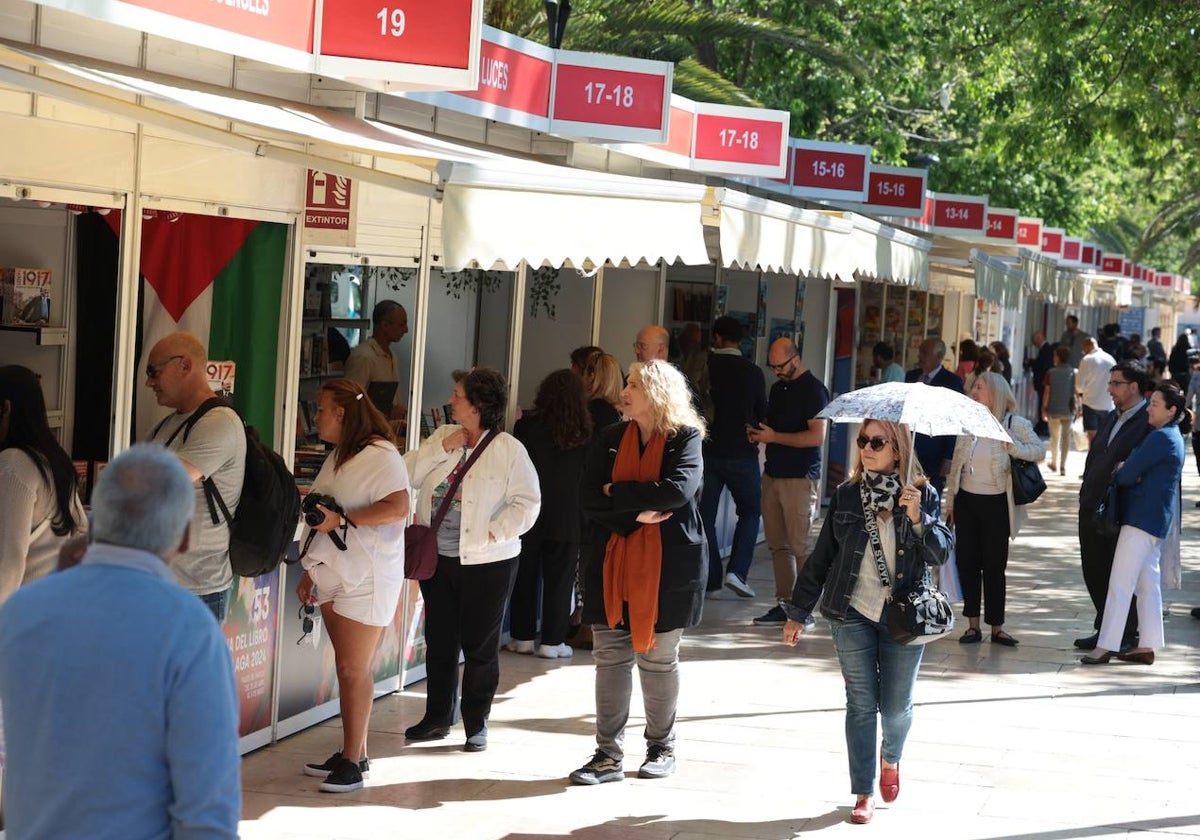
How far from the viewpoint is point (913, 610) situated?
623 cm

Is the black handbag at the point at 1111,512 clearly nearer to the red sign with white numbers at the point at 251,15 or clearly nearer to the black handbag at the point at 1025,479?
the black handbag at the point at 1025,479

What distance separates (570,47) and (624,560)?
1173 centimetres

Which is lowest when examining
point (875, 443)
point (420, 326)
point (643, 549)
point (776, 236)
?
point (643, 549)

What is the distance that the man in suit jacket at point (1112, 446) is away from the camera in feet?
32.5

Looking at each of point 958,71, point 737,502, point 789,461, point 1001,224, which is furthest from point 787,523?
point 958,71

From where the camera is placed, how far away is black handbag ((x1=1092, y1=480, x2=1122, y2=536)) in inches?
390

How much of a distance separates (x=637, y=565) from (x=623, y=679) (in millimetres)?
536

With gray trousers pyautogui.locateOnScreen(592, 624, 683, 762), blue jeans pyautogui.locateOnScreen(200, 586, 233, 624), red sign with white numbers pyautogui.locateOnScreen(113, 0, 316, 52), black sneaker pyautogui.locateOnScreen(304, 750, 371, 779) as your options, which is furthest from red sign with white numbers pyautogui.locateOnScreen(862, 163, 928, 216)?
blue jeans pyautogui.locateOnScreen(200, 586, 233, 624)

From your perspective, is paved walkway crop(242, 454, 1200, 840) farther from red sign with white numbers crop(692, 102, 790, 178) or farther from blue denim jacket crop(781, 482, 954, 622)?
red sign with white numbers crop(692, 102, 790, 178)

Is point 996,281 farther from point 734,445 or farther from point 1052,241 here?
point 1052,241

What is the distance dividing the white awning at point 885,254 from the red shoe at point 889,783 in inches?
188

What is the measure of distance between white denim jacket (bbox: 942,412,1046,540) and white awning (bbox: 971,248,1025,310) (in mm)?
4297

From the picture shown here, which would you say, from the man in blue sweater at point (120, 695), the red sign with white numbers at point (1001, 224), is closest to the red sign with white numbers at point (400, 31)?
the man in blue sweater at point (120, 695)

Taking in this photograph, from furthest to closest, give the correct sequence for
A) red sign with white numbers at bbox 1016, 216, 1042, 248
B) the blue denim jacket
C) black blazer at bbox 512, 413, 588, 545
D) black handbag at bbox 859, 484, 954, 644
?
red sign with white numbers at bbox 1016, 216, 1042, 248 < black blazer at bbox 512, 413, 588, 545 < the blue denim jacket < black handbag at bbox 859, 484, 954, 644
